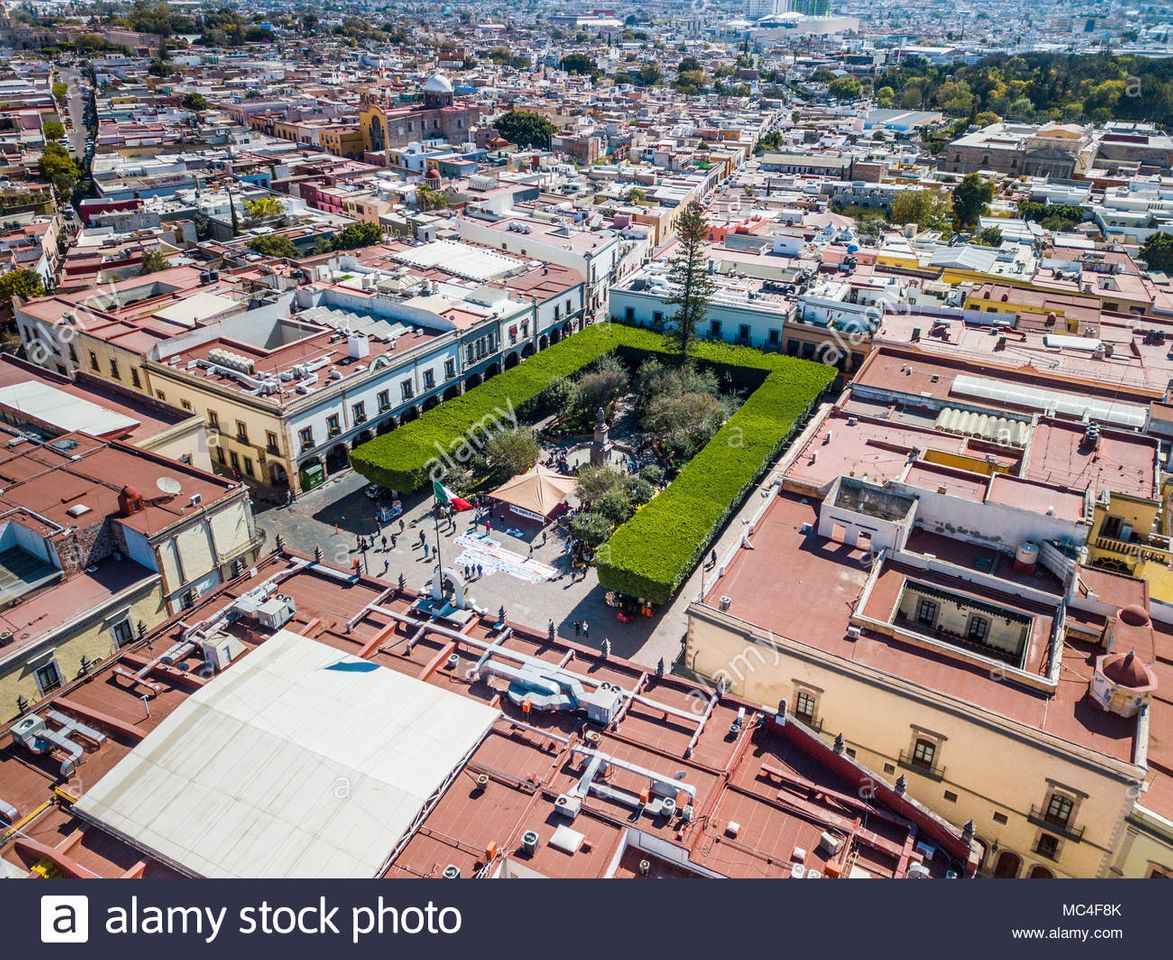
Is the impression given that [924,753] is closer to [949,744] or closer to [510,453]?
[949,744]

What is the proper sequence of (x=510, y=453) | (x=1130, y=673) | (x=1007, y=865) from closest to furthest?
(x=1130, y=673) → (x=1007, y=865) → (x=510, y=453)

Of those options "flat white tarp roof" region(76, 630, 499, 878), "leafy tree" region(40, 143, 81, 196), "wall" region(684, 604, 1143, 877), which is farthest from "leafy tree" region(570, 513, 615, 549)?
"leafy tree" region(40, 143, 81, 196)

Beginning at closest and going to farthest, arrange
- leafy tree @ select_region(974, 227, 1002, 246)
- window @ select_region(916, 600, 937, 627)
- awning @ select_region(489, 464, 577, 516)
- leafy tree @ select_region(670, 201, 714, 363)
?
window @ select_region(916, 600, 937, 627), awning @ select_region(489, 464, 577, 516), leafy tree @ select_region(670, 201, 714, 363), leafy tree @ select_region(974, 227, 1002, 246)

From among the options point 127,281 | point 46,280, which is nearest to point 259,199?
point 46,280

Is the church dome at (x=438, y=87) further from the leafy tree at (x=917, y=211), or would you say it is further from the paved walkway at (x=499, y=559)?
the paved walkway at (x=499, y=559)

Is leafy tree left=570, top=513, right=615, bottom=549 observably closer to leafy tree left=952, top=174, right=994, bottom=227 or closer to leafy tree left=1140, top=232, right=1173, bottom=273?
leafy tree left=1140, top=232, right=1173, bottom=273

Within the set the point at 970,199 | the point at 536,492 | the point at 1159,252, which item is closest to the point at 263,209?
the point at 536,492

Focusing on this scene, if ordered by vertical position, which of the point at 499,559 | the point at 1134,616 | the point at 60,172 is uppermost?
the point at 1134,616
